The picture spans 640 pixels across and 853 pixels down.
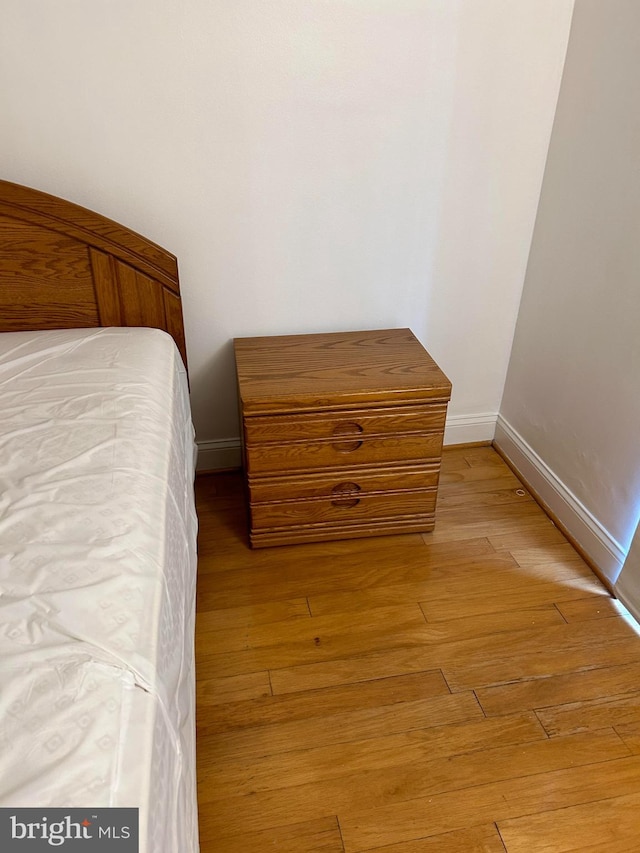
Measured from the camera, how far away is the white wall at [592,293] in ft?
5.14

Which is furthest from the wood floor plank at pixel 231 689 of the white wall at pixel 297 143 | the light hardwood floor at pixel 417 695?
the white wall at pixel 297 143

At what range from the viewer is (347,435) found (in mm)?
1720

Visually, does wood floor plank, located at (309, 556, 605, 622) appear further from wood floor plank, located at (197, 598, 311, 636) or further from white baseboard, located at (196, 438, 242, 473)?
white baseboard, located at (196, 438, 242, 473)

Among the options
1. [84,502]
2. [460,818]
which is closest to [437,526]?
[460,818]

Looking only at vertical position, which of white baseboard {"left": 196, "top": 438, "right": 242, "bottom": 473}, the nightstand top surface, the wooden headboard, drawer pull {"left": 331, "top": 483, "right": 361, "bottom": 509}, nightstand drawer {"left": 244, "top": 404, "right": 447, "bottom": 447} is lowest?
white baseboard {"left": 196, "top": 438, "right": 242, "bottom": 473}

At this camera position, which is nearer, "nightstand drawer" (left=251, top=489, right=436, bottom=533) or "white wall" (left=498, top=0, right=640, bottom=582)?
"white wall" (left=498, top=0, right=640, bottom=582)

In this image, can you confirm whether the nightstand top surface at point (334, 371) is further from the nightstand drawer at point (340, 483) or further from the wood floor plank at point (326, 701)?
the wood floor plank at point (326, 701)

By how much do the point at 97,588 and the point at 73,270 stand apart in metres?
1.04

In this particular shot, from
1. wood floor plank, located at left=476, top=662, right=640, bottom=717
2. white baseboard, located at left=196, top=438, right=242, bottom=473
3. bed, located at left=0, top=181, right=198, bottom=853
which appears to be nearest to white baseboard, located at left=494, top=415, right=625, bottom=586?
wood floor plank, located at left=476, top=662, right=640, bottom=717

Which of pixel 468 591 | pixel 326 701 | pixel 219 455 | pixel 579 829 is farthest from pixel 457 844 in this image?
pixel 219 455

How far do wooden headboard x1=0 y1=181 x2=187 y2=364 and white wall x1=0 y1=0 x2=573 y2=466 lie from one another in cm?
11

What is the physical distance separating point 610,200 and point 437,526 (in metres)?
1.02

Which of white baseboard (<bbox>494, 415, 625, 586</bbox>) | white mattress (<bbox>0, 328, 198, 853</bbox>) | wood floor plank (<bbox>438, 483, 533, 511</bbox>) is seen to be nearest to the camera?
white mattress (<bbox>0, 328, 198, 853</bbox>)

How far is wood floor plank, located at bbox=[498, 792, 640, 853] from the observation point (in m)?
1.19
